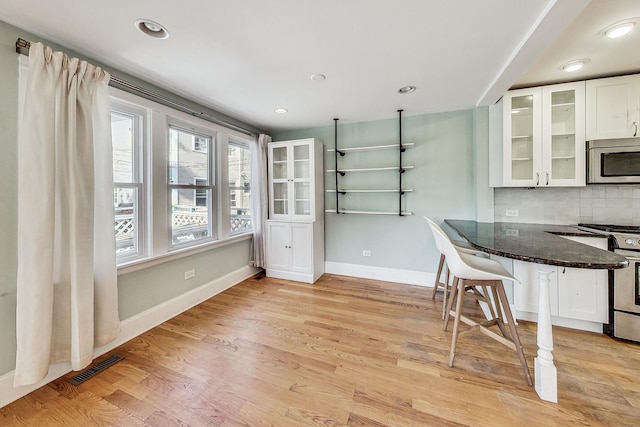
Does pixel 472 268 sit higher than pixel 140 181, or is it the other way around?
pixel 140 181

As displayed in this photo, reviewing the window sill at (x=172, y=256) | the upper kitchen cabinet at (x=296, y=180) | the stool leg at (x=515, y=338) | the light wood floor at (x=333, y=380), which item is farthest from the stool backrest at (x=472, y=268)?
the window sill at (x=172, y=256)

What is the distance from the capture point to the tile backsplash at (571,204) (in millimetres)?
2391

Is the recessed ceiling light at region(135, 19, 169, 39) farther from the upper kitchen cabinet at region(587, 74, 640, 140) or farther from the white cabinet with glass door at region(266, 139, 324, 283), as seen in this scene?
the upper kitchen cabinet at region(587, 74, 640, 140)

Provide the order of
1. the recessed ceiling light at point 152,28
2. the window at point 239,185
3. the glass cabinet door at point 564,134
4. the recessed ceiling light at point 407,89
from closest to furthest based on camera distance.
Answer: the recessed ceiling light at point 152,28, the glass cabinet door at point 564,134, the recessed ceiling light at point 407,89, the window at point 239,185

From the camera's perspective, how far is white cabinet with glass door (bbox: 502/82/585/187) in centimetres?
235

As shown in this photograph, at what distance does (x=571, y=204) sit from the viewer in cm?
257

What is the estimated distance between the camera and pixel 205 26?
4.95ft

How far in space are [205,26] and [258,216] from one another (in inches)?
95.5

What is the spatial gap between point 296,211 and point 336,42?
2.33m

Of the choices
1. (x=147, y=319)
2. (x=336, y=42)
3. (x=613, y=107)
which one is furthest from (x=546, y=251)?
(x=147, y=319)

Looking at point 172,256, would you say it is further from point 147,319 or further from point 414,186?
point 414,186

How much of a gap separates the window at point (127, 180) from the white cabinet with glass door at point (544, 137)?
146 inches

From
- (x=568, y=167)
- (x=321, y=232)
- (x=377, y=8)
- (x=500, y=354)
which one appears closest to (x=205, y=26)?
(x=377, y=8)

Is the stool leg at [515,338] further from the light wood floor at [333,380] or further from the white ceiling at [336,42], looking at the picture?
the white ceiling at [336,42]
